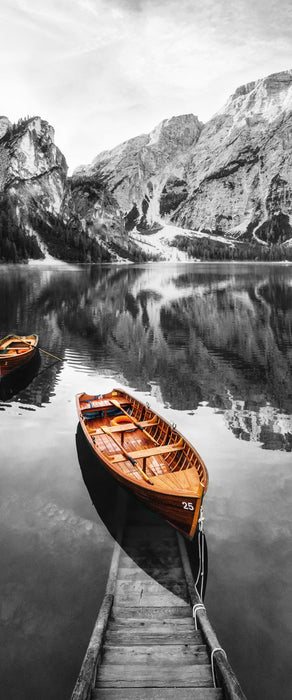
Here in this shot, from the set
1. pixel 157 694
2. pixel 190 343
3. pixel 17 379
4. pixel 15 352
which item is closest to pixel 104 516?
pixel 157 694

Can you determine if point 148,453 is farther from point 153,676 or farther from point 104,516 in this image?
point 153,676

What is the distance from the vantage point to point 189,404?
87.9ft

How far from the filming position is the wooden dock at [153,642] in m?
7.50

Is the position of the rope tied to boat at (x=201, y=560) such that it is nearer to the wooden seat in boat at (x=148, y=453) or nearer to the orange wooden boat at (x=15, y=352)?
the wooden seat in boat at (x=148, y=453)

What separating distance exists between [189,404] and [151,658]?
62.2 feet

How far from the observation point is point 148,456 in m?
15.6

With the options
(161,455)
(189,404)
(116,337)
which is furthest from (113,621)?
(116,337)

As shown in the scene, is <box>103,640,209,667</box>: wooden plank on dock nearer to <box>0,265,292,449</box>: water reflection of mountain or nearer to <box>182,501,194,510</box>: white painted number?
<box>182,501,194,510</box>: white painted number

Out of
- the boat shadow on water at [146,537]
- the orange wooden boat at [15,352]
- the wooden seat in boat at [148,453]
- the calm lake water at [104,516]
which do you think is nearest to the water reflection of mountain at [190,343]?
the calm lake water at [104,516]

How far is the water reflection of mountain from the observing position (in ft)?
89.7

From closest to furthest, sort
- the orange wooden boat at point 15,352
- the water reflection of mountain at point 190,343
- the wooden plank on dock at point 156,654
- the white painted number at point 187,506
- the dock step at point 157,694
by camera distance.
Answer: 1. the dock step at point 157,694
2. the wooden plank on dock at point 156,654
3. the white painted number at point 187,506
4. the water reflection of mountain at point 190,343
5. the orange wooden boat at point 15,352

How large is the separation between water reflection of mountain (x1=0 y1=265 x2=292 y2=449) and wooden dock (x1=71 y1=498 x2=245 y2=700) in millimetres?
11215

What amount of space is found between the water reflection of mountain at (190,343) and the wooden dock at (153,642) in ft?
36.8

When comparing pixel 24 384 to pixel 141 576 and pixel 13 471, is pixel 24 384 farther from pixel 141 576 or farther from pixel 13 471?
pixel 141 576
